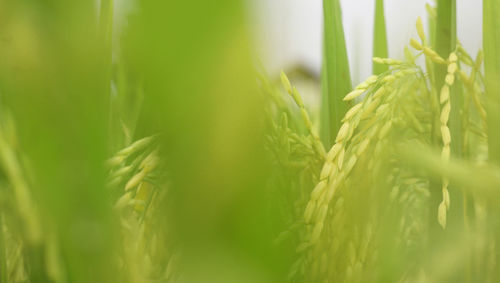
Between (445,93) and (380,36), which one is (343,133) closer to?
(445,93)

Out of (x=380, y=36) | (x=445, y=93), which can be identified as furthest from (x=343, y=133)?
(x=380, y=36)

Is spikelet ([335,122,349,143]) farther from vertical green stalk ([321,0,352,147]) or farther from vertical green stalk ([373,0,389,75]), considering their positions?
vertical green stalk ([373,0,389,75])

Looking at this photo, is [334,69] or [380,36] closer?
[334,69]

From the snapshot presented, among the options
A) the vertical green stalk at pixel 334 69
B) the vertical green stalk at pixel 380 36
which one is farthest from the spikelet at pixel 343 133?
the vertical green stalk at pixel 380 36

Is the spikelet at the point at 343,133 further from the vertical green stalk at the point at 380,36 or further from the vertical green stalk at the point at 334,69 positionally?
the vertical green stalk at the point at 380,36

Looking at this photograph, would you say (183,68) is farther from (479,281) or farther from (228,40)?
(479,281)

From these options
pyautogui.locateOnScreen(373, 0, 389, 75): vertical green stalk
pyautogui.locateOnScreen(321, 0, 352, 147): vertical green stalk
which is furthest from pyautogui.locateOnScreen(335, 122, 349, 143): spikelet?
pyautogui.locateOnScreen(373, 0, 389, 75): vertical green stalk

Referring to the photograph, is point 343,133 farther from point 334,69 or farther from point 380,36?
point 380,36

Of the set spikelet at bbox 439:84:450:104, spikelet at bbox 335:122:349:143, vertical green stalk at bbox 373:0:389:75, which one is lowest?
spikelet at bbox 335:122:349:143

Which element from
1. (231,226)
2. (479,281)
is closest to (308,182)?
(479,281)

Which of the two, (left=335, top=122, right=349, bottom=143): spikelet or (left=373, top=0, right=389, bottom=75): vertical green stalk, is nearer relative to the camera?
(left=335, top=122, right=349, bottom=143): spikelet

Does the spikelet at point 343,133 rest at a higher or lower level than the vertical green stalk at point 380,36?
lower
